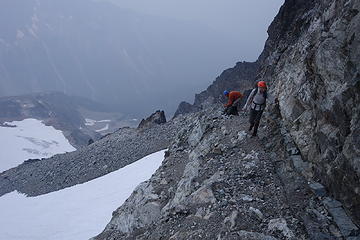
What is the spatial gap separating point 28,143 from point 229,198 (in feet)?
419

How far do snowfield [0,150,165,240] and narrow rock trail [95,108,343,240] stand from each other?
5276 millimetres

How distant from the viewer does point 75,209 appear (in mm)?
24922

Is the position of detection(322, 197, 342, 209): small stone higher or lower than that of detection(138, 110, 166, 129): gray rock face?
lower

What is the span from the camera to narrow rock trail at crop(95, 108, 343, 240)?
966cm

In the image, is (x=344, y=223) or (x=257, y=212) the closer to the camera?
(x=344, y=223)

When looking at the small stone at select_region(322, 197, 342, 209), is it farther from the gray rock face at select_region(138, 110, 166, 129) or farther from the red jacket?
the gray rock face at select_region(138, 110, 166, 129)

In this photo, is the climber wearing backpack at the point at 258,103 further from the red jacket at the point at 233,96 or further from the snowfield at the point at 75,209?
the snowfield at the point at 75,209

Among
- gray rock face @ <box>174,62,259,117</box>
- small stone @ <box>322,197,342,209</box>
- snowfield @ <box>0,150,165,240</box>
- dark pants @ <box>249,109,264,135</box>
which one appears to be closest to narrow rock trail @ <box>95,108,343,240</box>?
small stone @ <box>322,197,342,209</box>

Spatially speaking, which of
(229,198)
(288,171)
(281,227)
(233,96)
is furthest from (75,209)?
(281,227)

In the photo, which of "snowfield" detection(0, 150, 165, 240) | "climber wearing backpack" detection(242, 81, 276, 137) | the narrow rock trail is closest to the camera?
the narrow rock trail

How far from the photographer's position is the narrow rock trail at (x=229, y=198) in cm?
966

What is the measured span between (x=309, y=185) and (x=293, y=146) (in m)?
2.50

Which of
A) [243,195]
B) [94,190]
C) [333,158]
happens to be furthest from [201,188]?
[94,190]

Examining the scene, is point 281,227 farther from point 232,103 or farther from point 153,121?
point 153,121
